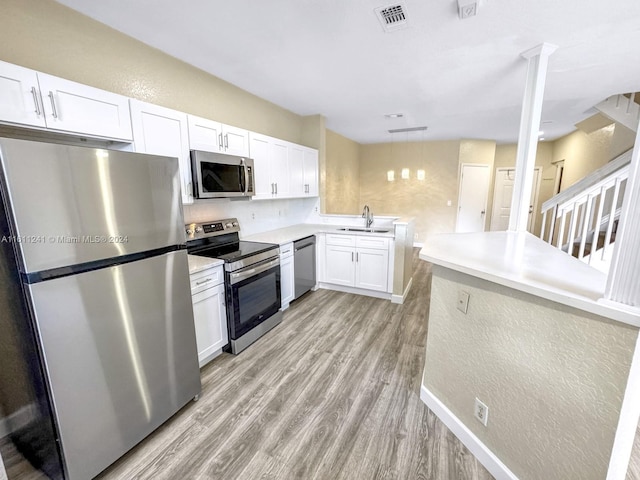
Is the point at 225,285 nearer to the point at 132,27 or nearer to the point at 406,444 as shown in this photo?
the point at 406,444

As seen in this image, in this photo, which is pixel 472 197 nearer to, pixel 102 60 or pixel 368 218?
pixel 368 218

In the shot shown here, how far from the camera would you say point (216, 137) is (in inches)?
108

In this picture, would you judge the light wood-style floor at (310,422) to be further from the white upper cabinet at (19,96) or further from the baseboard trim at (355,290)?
the white upper cabinet at (19,96)

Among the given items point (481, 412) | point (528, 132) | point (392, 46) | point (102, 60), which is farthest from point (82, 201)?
point (528, 132)

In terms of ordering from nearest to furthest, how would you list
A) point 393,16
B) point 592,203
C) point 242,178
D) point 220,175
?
point 393,16 → point 220,175 → point 242,178 → point 592,203

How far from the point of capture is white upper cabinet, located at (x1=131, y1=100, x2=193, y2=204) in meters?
2.09

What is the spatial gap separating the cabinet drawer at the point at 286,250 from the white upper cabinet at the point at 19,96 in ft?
7.29

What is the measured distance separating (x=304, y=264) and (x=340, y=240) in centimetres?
63

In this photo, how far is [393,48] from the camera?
7.90 feet

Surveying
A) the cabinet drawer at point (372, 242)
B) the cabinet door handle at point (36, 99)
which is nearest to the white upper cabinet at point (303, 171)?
the cabinet drawer at point (372, 242)

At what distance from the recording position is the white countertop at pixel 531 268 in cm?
103

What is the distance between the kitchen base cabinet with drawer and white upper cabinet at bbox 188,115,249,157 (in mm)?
1722

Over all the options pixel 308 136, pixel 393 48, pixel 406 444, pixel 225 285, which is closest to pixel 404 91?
pixel 393 48

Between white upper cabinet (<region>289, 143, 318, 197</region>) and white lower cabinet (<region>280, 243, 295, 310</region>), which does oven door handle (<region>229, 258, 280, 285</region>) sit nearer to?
A: white lower cabinet (<region>280, 243, 295, 310</region>)
